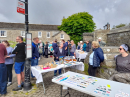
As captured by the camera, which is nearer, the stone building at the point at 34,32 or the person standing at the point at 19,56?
the person standing at the point at 19,56

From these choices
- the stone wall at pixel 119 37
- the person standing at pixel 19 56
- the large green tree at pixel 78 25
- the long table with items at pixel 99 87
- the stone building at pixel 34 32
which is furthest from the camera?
the large green tree at pixel 78 25

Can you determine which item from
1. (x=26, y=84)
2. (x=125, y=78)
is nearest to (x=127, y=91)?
(x=125, y=78)

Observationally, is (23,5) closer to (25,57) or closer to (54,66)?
(25,57)

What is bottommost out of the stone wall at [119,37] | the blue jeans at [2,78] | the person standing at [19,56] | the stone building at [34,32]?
the blue jeans at [2,78]

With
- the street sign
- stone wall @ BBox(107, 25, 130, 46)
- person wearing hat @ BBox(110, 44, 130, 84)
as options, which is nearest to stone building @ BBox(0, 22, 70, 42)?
stone wall @ BBox(107, 25, 130, 46)

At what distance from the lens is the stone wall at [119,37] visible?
254 inches

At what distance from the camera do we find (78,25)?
92.1 feet

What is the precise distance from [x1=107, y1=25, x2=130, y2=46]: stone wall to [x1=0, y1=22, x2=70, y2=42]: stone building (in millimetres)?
22366

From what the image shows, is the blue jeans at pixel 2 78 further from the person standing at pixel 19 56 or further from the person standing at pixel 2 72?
the person standing at pixel 19 56

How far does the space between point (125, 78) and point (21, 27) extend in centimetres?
3180

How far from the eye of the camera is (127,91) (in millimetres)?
1930

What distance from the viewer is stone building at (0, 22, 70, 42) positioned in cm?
2722

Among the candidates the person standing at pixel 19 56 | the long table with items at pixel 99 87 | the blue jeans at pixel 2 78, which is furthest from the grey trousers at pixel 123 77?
the blue jeans at pixel 2 78

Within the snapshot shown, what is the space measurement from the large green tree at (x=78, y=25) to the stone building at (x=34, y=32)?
6.66 feet
